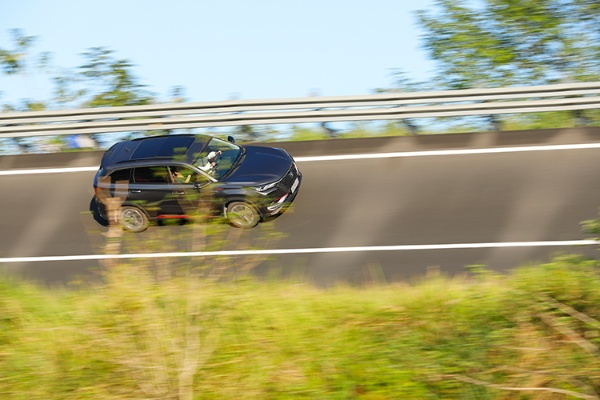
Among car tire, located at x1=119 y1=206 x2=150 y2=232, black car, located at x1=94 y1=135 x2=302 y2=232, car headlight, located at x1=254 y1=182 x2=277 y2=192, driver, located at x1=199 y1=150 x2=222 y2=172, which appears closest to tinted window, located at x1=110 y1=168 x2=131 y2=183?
black car, located at x1=94 y1=135 x2=302 y2=232

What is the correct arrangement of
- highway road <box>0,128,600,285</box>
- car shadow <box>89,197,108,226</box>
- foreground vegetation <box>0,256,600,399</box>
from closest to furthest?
foreground vegetation <box>0,256,600,399</box> < highway road <box>0,128,600,285</box> < car shadow <box>89,197,108,226</box>

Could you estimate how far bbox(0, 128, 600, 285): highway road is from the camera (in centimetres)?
1180

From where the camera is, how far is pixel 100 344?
28.9 ft

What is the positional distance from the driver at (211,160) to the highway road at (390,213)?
1219 millimetres

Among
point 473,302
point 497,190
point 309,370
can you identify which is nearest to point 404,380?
point 309,370

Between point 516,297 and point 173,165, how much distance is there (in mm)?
6313

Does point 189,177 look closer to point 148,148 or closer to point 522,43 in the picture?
point 148,148

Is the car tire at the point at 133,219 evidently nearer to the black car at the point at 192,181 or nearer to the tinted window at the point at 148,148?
the black car at the point at 192,181

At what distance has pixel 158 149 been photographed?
514 inches

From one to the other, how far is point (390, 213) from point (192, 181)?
11.7 feet

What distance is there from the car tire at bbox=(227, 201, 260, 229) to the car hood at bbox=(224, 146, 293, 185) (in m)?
0.39

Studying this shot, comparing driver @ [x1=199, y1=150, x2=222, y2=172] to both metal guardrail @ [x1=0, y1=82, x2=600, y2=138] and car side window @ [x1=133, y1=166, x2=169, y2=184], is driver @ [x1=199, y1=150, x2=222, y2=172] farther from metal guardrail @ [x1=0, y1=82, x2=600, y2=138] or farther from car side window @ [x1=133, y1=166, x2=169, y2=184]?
metal guardrail @ [x1=0, y1=82, x2=600, y2=138]

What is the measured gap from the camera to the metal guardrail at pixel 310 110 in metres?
14.4

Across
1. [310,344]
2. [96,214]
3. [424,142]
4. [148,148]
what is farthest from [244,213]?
→ [424,142]
